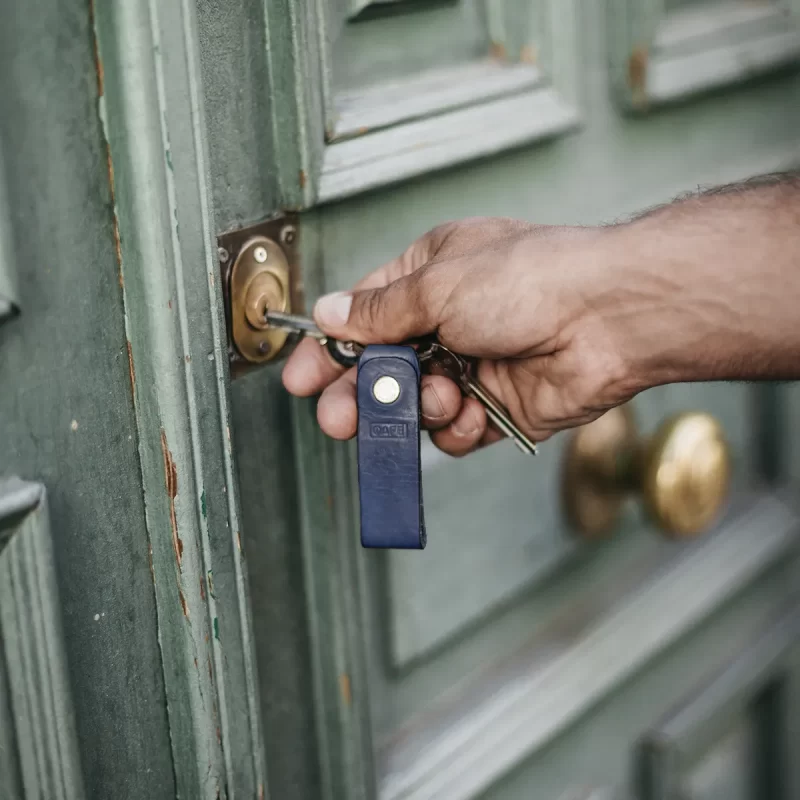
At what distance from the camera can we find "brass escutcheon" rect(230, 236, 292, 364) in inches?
23.5

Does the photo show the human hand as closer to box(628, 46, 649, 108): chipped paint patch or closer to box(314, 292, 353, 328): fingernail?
box(314, 292, 353, 328): fingernail

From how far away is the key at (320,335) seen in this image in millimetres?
597

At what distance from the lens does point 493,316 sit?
588 millimetres

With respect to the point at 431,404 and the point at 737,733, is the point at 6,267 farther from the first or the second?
the point at 737,733

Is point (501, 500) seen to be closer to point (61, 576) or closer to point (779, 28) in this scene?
point (61, 576)

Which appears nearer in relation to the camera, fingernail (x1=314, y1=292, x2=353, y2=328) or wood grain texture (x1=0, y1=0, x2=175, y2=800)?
wood grain texture (x1=0, y1=0, x2=175, y2=800)

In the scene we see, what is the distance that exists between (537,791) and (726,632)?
12.8 inches

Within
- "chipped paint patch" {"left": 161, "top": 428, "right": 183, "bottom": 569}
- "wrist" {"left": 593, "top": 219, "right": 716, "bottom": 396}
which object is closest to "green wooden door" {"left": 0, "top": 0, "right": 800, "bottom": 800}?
"chipped paint patch" {"left": 161, "top": 428, "right": 183, "bottom": 569}

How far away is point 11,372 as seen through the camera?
490mm

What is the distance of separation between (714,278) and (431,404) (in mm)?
169

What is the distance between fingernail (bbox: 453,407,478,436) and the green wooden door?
0.07m

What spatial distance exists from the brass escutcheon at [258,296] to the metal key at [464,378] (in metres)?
0.09

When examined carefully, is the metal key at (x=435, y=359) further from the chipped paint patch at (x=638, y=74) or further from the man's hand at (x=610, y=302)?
the chipped paint patch at (x=638, y=74)

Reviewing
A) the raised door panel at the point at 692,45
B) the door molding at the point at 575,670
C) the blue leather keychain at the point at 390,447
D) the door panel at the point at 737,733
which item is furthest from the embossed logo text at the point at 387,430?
the door panel at the point at 737,733
